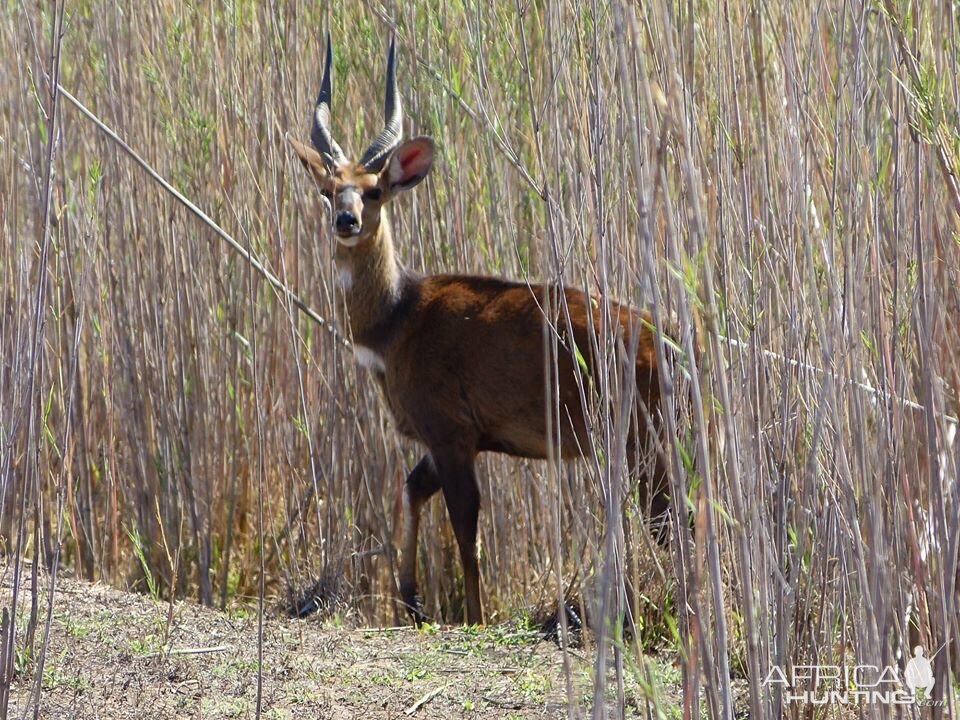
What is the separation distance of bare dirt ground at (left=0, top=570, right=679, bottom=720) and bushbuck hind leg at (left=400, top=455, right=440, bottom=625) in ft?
2.34

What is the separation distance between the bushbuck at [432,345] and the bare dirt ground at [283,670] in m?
0.72

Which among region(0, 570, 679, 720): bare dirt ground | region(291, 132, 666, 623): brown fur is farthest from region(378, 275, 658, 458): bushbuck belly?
region(0, 570, 679, 720): bare dirt ground

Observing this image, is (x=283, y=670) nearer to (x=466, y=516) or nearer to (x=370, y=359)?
(x=466, y=516)

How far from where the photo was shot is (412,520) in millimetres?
4395

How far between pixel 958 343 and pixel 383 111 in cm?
269

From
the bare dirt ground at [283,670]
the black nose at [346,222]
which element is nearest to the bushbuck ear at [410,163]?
the black nose at [346,222]

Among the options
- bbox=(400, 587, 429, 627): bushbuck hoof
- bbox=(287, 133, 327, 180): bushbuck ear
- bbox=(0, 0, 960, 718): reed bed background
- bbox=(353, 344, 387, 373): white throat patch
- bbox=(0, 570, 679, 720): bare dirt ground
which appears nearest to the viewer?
bbox=(0, 570, 679, 720): bare dirt ground

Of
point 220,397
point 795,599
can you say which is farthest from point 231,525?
point 795,599

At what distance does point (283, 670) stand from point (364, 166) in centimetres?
184

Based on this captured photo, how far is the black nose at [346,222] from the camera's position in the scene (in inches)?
167

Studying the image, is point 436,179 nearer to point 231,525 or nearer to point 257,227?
point 257,227

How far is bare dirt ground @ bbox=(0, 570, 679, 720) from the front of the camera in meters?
2.89

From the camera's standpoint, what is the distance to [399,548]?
15.5 feet

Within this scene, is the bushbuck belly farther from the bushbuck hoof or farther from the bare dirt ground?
the bare dirt ground
